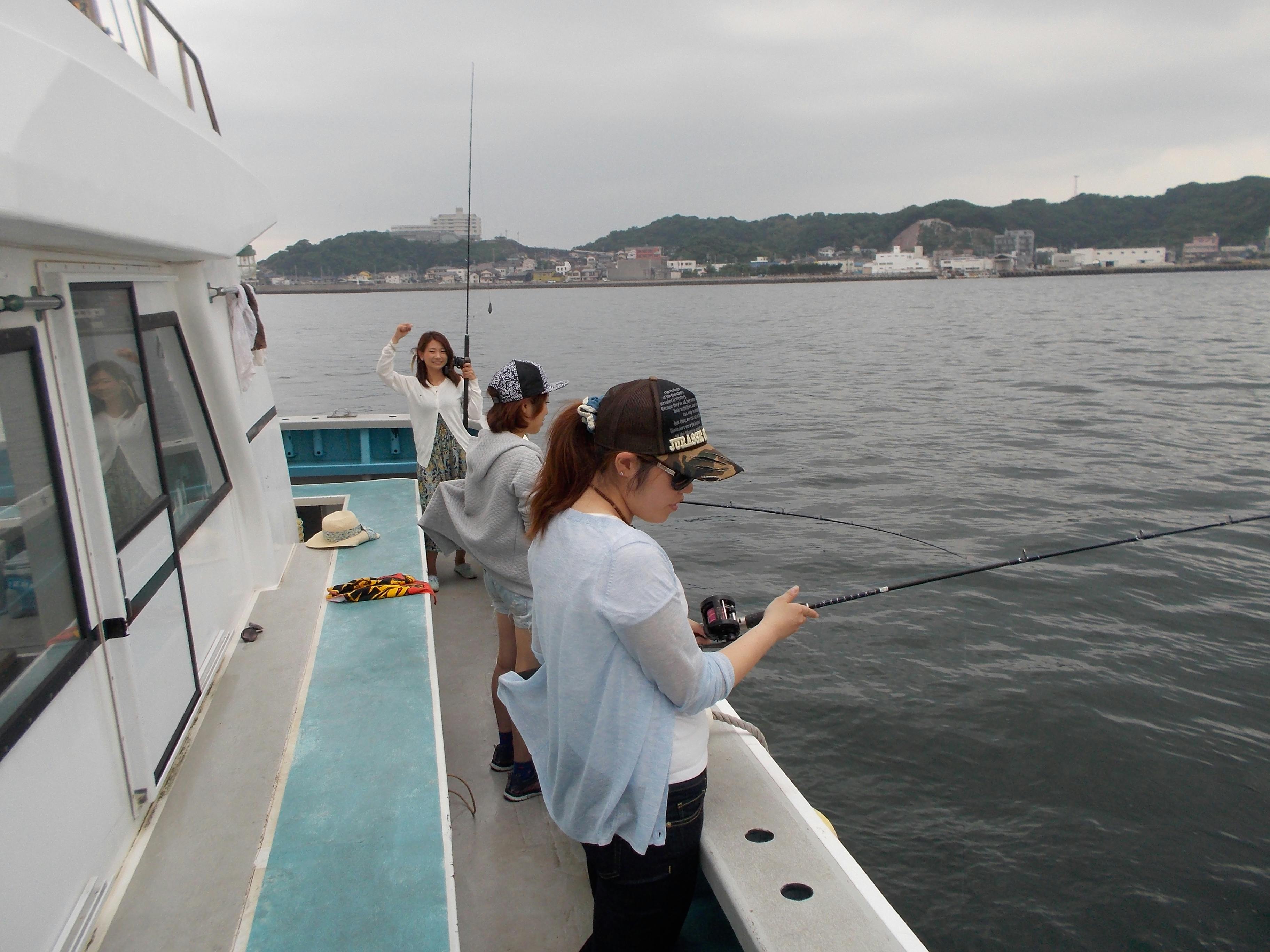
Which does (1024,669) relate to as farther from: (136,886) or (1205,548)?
(136,886)

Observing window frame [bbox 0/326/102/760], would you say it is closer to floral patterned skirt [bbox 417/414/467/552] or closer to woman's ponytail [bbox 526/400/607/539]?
woman's ponytail [bbox 526/400/607/539]

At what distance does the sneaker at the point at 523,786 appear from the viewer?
3.29 m

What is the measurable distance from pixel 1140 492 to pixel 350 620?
11.0 metres

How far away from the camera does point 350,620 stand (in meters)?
3.88

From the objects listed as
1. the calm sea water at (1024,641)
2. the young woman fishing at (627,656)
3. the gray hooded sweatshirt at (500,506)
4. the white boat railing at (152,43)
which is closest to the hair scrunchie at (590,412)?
the young woman fishing at (627,656)

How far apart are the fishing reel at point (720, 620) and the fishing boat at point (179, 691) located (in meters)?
0.40

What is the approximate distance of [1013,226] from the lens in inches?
5842

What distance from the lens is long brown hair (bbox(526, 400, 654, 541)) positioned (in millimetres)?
1767

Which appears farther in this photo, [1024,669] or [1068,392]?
[1068,392]

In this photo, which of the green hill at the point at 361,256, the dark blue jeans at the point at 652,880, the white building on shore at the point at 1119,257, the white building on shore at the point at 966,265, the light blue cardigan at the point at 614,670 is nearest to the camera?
the light blue cardigan at the point at 614,670

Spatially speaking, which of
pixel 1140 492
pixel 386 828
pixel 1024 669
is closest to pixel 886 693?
pixel 1024 669

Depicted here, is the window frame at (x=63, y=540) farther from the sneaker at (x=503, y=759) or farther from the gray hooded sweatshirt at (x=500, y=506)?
the sneaker at (x=503, y=759)

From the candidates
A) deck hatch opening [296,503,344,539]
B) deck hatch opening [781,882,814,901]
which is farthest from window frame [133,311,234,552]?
deck hatch opening [781,882,814,901]

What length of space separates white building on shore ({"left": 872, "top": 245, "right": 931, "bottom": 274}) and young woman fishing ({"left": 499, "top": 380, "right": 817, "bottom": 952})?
139955 mm
